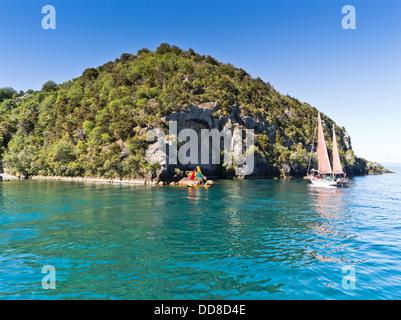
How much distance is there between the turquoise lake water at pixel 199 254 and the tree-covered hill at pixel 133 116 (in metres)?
46.4

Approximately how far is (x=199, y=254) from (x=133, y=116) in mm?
79282

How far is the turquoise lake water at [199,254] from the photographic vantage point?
34.8 feet

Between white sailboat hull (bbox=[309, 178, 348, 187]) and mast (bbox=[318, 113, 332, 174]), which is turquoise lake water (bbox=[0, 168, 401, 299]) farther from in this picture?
mast (bbox=[318, 113, 332, 174])

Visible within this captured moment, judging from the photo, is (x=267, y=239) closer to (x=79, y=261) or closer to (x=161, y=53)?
(x=79, y=261)

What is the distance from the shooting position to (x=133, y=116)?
8706cm

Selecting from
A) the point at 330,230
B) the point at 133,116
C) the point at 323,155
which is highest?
the point at 133,116

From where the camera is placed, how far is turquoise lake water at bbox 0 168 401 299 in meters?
10.6

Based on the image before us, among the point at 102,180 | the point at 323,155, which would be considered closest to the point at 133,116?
the point at 102,180

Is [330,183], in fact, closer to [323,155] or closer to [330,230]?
[323,155]

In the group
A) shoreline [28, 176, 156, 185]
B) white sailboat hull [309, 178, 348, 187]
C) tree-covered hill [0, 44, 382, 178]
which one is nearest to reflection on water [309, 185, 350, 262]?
white sailboat hull [309, 178, 348, 187]

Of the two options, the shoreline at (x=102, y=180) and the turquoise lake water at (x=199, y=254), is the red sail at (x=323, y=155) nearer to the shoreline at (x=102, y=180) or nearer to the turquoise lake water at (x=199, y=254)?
the turquoise lake water at (x=199, y=254)
